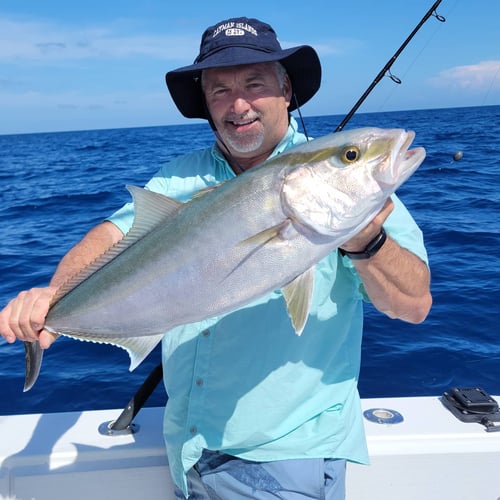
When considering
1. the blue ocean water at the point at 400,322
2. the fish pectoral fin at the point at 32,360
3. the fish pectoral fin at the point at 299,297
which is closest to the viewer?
the fish pectoral fin at the point at 299,297

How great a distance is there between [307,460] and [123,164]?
2581cm

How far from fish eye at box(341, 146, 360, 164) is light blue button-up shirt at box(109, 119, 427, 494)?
1.87 feet

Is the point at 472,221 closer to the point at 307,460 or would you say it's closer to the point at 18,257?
the point at 18,257

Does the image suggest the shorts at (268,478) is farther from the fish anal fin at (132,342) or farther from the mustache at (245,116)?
the mustache at (245,116)

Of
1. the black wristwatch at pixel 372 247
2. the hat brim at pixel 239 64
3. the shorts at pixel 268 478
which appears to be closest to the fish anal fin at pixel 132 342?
the shorts at pixel 268 478

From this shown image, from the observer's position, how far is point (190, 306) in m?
2.04

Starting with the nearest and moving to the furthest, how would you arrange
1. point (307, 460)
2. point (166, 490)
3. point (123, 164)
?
point (307, 460), point (166, 490), point (123, 164)

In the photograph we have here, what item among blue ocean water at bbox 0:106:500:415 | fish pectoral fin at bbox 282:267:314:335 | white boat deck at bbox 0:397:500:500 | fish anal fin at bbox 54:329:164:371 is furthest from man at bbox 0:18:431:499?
blue ocean water at bbox 0:106:500:415

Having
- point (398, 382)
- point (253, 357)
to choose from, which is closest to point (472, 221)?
point (398, 382)

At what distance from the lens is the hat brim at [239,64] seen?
104 inches

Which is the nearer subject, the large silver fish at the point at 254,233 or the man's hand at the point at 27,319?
the large silver fish at the point at 254,233

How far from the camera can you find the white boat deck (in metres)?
3.09

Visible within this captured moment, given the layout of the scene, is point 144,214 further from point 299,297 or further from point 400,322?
point 400,322

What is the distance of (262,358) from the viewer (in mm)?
2549
